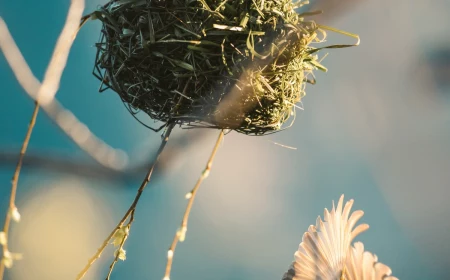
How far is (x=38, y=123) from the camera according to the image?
1153 mm

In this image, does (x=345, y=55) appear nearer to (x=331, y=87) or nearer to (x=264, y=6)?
(x=331, y=87)

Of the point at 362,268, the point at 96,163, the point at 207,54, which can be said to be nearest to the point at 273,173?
the point at 362,268

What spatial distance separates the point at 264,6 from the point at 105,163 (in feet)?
1.11

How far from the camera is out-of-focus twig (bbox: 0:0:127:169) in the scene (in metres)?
0.40

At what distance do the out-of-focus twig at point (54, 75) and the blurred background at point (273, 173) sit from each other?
0.53m

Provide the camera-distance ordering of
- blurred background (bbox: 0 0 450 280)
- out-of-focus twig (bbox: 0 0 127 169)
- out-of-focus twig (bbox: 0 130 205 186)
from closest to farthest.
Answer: out-of-focus twig (bbox: 0 0 127 169)
out-of-focus twig (bbox: 0 130 205 186)
blurred background (bbox: 0 0 450 280)

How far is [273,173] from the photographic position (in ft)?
4.08

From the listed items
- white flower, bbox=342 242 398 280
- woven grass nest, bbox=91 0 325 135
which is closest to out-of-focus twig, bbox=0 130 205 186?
woven grass nest, bbox=91 0 325 135

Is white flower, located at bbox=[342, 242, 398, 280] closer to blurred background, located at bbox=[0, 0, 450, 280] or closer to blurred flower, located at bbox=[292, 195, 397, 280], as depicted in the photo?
blurred flower, located at bbox=[292, 195, 397, 280]

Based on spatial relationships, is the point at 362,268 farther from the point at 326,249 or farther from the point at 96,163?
the point at 96,163

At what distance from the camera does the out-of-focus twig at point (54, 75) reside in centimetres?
40

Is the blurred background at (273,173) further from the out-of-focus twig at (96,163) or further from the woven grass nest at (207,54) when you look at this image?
the woven grass nest at (207,54)

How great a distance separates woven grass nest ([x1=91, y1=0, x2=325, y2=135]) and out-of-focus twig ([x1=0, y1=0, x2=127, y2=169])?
41mm

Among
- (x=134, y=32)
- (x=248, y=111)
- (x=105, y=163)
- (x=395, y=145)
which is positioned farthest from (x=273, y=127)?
(x=395, y=145)
